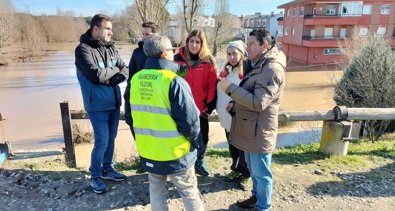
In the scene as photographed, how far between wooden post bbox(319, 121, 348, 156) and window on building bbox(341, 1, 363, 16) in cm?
3278

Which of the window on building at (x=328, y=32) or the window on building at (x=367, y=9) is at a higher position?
the window on building at (x=367, y=9)

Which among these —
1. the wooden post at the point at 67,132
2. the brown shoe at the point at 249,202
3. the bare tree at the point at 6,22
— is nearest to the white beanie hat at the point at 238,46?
the brown shoe at the point at 249,202

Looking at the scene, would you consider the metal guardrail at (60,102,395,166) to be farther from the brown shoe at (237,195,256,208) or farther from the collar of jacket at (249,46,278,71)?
the collar of jacket at (249,46,278,71)

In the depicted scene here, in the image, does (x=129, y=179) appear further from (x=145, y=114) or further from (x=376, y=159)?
(x=376, y=159)

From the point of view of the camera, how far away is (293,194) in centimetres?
353

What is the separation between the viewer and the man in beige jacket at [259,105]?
261cm

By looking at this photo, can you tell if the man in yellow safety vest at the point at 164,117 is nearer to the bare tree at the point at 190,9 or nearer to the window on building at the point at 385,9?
the bare tree at the point at 190,9

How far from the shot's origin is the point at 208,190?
11.7 feet

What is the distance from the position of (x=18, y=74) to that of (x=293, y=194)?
29.0 metres

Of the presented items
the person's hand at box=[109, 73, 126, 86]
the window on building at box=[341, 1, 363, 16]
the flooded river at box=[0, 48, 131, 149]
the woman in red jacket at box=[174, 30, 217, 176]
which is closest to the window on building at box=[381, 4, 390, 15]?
the window on building at box=[341, 1, 363, 16]

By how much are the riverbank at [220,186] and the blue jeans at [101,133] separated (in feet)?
1.11

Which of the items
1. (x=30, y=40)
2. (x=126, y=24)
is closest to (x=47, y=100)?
(x=126, y=24)

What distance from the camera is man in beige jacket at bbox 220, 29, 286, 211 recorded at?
2.61 m

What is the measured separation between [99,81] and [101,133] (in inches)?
23.0
